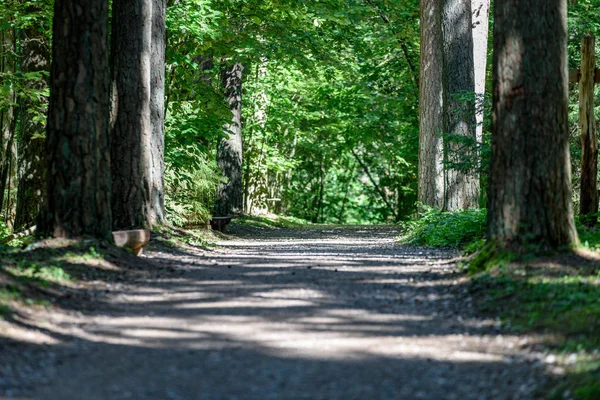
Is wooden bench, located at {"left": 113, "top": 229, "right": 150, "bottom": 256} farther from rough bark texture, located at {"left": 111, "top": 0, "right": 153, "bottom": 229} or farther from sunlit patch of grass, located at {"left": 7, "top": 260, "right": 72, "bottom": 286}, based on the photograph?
sunlit patch of grass, located at {"left": 7, "top": 260, "right": 72, "bottom": 286}

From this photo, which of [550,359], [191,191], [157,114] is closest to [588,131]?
[157,114]

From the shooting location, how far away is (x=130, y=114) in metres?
13.8

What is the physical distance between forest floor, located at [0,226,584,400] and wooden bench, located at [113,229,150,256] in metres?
0.60

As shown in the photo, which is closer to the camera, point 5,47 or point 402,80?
point 5,47

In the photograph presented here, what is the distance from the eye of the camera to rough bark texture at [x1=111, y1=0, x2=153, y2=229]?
541 inches

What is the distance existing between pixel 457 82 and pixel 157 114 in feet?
21.7

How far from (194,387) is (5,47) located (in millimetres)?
19480

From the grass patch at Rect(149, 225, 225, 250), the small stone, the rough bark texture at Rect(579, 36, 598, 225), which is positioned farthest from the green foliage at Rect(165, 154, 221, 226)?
the small stone

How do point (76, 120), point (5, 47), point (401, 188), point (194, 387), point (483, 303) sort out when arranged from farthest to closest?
point (401, 188) < point (5, 47) < point (76, 120) < point (483, 303) < point (194, 387)

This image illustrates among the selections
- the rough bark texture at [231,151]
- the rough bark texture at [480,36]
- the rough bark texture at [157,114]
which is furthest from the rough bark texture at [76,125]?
the rough bark texture at [231,151]

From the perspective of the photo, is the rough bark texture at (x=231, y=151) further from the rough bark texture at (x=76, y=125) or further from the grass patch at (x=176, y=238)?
the rough bark texture at (x=76, y=125)

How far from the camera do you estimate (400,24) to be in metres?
Result: 25.5

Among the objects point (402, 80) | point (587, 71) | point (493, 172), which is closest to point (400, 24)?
point (402, 80)

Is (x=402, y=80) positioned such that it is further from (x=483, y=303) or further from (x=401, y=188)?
(x=483, y=303)
